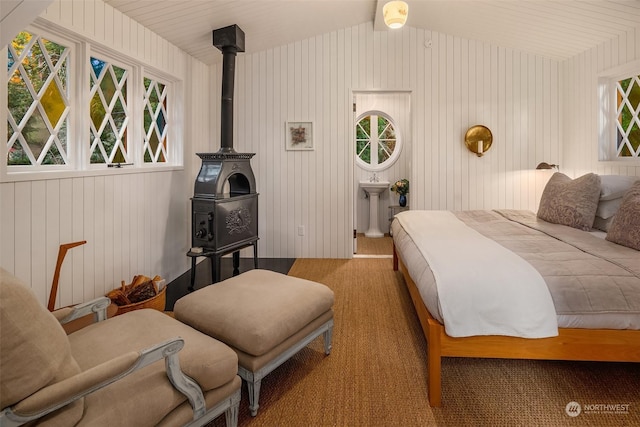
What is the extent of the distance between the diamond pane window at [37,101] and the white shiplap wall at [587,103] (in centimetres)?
443

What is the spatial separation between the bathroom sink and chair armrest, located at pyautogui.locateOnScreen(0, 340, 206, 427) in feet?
16.2

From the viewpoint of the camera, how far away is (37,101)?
7.48 feet

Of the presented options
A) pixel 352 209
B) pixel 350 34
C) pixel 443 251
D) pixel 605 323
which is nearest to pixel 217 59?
pixel 350 34

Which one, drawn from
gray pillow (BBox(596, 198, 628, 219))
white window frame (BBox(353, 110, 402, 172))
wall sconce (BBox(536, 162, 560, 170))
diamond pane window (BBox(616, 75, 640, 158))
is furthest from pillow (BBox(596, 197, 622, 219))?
white window frame (BBox(353, 110, 402, 172))

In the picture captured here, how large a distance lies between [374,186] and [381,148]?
0.82 meters

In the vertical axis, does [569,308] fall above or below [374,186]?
below

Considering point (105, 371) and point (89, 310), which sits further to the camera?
point (89, 310)

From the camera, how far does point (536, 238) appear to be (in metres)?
2.50

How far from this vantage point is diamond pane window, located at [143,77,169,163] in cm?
348

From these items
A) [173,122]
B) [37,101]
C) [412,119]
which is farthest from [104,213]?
[412,119]

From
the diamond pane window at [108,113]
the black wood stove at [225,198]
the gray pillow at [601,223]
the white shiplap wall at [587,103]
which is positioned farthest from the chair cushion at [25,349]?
the white shiplap wall at [587,103]

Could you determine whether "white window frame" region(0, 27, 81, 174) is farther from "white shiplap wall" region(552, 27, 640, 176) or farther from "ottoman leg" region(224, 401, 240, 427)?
"white shiplap wall" region(552, 27, 640, 176)

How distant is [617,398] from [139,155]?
3600 mm

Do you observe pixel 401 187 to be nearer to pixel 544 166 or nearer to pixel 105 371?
pixel 544 166
